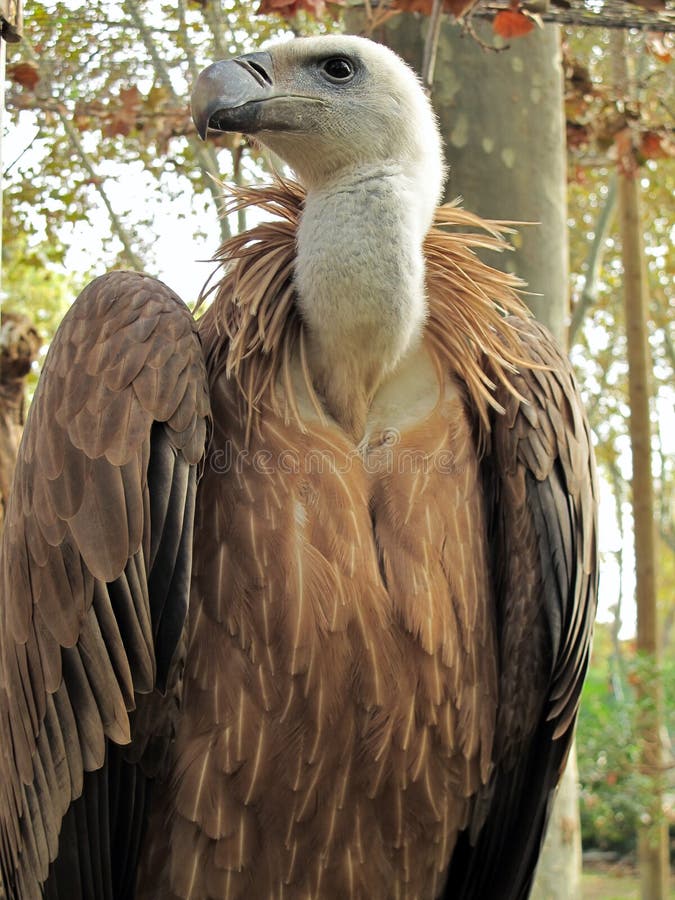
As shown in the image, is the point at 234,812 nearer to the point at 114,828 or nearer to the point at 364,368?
the point at 114,828

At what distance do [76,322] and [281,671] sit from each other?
107cm

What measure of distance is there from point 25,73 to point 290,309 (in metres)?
2.50

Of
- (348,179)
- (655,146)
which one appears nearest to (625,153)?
(655,146)

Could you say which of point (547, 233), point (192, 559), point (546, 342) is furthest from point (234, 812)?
point (547, 233)

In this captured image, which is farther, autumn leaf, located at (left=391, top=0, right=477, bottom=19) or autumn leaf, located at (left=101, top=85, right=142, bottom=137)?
autumn leaf, located at (left=101, top=85, right=142, bottom=137)

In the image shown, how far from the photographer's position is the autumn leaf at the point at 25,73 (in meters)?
4.79

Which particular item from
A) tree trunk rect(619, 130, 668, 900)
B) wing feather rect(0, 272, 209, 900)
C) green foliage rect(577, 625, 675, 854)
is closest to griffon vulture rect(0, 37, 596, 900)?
wing feather rect(0, 272, 209, 900)

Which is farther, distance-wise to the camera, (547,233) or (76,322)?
(547,233)

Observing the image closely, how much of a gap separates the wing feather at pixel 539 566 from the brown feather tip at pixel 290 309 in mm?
84

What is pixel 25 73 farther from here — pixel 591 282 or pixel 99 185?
pixel 591 282

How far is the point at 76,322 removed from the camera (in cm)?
288

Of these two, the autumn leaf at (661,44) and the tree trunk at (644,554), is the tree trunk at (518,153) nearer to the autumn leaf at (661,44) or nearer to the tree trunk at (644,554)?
the autumn leaf at (661,44)

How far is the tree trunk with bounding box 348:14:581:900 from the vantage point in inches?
149

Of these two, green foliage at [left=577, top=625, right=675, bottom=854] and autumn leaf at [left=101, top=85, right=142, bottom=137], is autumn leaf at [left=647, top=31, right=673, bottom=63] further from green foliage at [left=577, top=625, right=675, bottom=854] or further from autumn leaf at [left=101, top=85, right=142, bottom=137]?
green foliage at [left=577, top=625, right=675, bottom=854]
